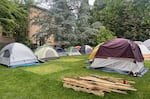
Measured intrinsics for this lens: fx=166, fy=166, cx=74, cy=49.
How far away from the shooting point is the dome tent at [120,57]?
23.3ft

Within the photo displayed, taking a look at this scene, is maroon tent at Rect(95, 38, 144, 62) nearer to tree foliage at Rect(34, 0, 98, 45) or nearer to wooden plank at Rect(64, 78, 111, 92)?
wooden plank at Rect(64, 78, 111, 92)

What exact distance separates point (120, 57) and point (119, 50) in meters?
0.31

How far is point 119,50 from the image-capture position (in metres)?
7.39

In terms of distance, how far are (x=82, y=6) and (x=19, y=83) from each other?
1245 centimetres

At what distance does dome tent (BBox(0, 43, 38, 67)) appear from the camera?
8569 mm

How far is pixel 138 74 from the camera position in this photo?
684cm

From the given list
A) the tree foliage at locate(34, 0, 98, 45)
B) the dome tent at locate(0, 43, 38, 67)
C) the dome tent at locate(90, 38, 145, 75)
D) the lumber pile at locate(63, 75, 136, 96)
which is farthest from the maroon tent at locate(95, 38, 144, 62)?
the tree foliage at locate(34, 0, 98, 45)

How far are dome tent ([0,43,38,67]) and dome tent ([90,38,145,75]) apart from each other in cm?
364

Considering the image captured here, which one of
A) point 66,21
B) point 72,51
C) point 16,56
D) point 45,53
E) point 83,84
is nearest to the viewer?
point 83,84

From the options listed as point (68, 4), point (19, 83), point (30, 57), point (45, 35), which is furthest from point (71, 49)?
point (19, 83)

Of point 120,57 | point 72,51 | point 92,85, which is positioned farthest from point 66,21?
point 92,85

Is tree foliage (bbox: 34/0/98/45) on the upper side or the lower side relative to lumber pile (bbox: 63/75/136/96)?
upper

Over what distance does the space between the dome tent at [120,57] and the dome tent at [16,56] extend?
364 centimetres

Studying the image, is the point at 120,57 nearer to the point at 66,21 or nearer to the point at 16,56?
the point at 16,56
